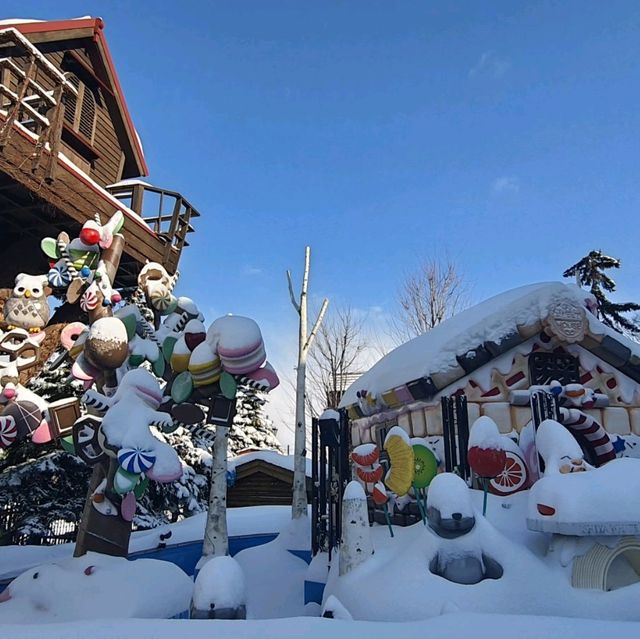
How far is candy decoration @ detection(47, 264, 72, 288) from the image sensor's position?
638 centimetres

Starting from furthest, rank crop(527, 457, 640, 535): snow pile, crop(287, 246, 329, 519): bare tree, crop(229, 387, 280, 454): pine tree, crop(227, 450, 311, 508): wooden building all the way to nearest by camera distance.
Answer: crop(229, 387, 280, 454): pine tree, crop(227, 450, 311, 508): wooden building, crop(287, 246, 329, 519): bare tree, crop(527, 457, 640, 535): snow pile

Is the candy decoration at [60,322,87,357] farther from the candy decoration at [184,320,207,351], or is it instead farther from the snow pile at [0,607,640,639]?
the snow pile at [0,607,640,639]

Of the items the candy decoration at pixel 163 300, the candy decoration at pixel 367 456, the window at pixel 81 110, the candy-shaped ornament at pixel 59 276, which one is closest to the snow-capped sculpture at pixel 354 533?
the candy decoration at pixel 367 456

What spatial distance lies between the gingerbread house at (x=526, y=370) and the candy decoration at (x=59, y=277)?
4.22 metres

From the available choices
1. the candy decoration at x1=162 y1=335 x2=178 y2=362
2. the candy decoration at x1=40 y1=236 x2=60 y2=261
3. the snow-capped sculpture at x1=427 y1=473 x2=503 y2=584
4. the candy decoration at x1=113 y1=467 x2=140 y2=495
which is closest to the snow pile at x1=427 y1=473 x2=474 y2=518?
the snow-capped sculpture at x1=427 y1=473 x2=503 y2=584

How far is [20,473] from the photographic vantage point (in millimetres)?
11742

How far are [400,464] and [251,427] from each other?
15720 mm

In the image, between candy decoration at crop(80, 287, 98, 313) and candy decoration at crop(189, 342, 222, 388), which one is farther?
candy decoration at crop(80, 287, 98, 313)

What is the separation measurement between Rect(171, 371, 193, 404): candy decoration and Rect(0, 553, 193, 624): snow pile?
1712mm

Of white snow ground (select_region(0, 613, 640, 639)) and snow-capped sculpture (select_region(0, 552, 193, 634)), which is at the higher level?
white snow ground (select_region(0, 613, 640, 639))

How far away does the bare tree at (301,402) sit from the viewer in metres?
10.7

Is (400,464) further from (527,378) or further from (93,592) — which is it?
(93,592)

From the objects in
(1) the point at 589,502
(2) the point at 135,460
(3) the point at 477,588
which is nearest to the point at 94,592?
(2) the point at 135,460

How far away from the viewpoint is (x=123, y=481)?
5.18 meters
